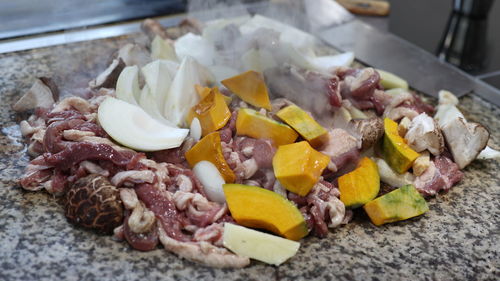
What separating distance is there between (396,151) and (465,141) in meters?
0.30

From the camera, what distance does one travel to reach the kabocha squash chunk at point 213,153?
185 cm

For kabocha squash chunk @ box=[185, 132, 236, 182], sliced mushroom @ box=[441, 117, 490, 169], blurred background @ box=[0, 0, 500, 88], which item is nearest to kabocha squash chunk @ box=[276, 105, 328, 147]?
kabocha squash chunk @ box=[185, 132, 236, 182]

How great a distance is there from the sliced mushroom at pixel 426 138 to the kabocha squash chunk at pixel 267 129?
0.45 metres

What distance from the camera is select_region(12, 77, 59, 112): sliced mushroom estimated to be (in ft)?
7.34

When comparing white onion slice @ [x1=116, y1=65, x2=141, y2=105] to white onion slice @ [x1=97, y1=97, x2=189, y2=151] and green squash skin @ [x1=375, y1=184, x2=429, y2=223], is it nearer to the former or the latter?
white onion slice @ [x1=97, y1=97, x2=189, y2=151]

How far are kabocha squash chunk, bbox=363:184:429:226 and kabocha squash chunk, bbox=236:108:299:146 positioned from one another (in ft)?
1.15

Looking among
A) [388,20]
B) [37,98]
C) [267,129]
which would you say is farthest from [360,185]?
[388,20]

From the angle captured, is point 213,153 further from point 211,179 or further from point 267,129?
point 267,129

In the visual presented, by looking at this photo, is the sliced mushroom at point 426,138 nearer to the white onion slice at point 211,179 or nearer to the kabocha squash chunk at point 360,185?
the kabocha squash chunk at point 360,185

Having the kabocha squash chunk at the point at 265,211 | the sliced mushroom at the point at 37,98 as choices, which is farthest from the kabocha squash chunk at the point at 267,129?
the sliced mushroom at the point at 37,98

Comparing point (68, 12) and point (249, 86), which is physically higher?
point (249, 86)

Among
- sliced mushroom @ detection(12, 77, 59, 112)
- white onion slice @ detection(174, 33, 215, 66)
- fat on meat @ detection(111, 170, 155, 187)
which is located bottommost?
sliced mushroom @ detection(12, 77, 59, 112)

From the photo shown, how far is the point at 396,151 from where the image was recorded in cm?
199

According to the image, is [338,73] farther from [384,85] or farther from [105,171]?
[105,171]
